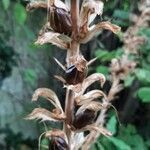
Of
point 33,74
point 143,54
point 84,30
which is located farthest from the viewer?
point 33,74

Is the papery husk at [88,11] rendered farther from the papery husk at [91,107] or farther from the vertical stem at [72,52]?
the papery husk at [91,107]

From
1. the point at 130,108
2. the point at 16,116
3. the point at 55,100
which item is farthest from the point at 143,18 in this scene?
the point at 16,116

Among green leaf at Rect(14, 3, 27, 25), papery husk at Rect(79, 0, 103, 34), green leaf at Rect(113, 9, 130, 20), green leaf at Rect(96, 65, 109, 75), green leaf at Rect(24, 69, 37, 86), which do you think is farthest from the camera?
green leaf at Rect(24, 69, 37, 86)

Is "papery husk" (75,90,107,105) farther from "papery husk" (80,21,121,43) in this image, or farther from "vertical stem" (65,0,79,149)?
"papery husk" (80,21,121,43)

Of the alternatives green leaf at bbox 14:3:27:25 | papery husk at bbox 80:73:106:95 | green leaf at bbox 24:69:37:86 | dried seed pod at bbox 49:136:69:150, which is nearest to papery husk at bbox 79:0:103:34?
papery husk at bbox 80:73:106:95

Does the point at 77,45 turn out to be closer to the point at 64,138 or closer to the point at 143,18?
the point at 64,138
